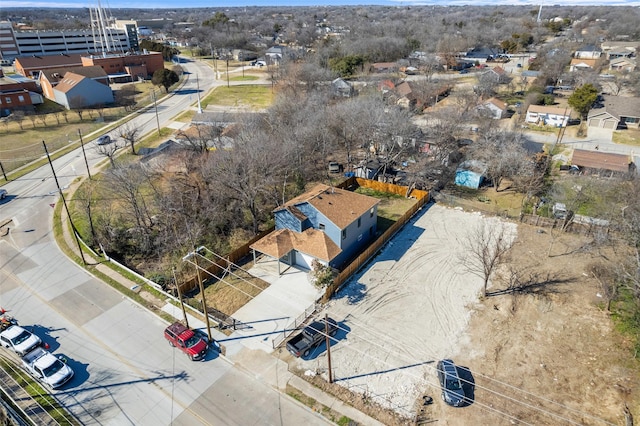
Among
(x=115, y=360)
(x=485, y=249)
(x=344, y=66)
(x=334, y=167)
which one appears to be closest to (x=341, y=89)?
(x=344, y=66)

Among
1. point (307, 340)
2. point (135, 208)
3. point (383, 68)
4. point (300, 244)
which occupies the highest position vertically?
point (383, 68)

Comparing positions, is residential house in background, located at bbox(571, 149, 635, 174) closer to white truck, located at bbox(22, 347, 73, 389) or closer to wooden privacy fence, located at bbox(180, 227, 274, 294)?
wooden privacy fence, located at bbox(180, 227, 274, 294)

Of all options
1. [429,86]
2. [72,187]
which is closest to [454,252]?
[72,187]

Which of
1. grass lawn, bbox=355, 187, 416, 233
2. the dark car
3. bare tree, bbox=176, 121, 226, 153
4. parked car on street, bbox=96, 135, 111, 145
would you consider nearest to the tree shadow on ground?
the dark car

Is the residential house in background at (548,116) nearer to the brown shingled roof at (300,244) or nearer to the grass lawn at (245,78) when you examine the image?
the brown shingled roof at (300,244)

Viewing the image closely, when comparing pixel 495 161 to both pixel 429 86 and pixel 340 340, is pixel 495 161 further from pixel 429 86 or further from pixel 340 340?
pixel 429 86

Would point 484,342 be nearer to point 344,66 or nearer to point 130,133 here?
point 130,133

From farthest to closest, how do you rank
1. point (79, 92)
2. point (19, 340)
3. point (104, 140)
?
point (79, 92) < point (104, 140) < point (19, 340)
